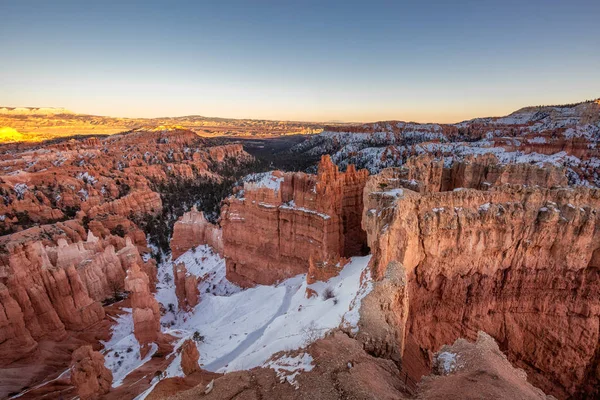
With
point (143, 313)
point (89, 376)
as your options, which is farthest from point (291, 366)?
point (143, 313)

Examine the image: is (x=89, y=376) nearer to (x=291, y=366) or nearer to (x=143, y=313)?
(x=143, y=313)

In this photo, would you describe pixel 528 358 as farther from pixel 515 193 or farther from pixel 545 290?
pixel 515 193

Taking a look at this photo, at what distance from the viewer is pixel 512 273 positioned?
1199 cm

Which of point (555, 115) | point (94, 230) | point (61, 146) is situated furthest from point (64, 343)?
point (555, 115)

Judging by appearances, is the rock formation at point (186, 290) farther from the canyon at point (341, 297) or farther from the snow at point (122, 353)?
the snow at point (122, 353)

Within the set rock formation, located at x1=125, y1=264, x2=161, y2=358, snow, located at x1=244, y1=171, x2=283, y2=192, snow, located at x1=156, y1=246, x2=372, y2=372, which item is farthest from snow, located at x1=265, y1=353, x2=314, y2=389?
snow, located at x1=244, y1=171, x2=283, y2=192

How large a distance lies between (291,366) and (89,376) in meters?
10.9

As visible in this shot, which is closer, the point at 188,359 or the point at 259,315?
the point at 188,359

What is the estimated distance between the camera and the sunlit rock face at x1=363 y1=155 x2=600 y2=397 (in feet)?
37.3

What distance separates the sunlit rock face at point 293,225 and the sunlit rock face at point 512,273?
5947 mm

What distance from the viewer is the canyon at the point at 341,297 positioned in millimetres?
6789

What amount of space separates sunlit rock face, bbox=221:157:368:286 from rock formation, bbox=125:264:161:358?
25.1 ft

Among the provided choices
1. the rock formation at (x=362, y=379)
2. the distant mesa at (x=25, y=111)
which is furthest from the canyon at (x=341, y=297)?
the distant mesa at (x=25, y=111)

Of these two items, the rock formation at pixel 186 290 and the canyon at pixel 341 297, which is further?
the rock formation at pixel 186 290
